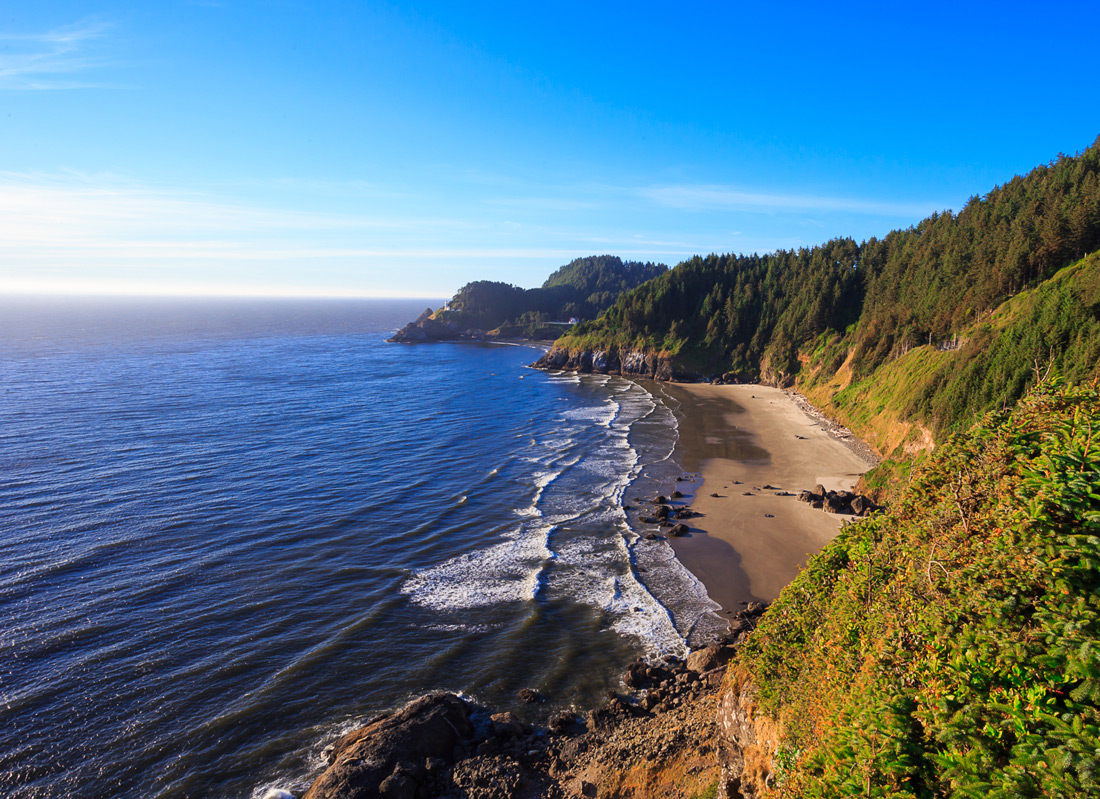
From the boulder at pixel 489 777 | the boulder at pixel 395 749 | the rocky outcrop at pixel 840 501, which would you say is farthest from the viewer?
the rocky outcrop at pixel 840 501

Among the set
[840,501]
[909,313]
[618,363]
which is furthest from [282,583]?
[618,363]

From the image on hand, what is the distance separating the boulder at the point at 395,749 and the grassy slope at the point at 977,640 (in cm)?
1372

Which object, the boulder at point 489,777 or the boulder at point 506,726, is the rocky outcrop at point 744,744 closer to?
the boulder at point 489,777

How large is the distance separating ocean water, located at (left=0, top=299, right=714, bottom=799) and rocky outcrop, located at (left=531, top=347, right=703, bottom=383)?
153ft

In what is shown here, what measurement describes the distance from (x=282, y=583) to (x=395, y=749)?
675 inches

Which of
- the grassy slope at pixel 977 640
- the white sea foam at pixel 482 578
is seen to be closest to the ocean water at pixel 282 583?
the white sea foam at pixel 482 578

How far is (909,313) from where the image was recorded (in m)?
72.6

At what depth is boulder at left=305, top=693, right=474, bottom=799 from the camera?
17547 mm

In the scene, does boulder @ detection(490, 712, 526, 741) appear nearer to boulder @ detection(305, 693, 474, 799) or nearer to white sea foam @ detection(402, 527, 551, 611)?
boulder @ detection(305, 693, 474, 799)

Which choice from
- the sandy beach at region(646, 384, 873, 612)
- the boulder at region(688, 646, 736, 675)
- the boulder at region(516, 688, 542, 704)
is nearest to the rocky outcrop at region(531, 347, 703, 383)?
the sandy beach at region(646, 384, 873, 612)

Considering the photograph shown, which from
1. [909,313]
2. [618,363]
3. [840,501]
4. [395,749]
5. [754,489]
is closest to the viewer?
[395,749]

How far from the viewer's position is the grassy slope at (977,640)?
21.5 feet

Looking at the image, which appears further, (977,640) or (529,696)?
(529,696)

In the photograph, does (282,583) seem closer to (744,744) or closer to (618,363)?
(744,744)
